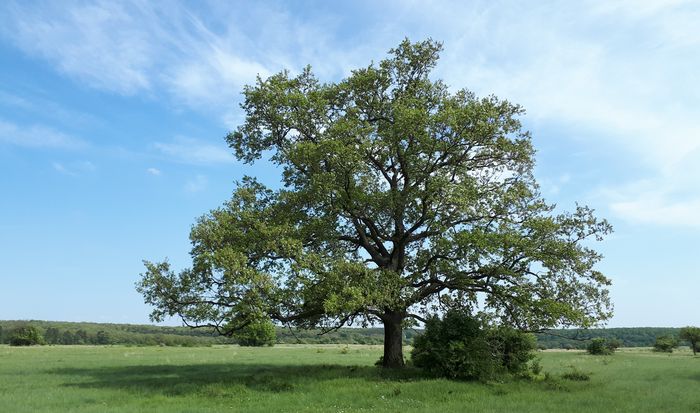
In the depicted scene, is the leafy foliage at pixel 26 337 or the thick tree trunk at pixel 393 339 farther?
the leafy foliage at pixel 26 337

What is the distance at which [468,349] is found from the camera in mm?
27922

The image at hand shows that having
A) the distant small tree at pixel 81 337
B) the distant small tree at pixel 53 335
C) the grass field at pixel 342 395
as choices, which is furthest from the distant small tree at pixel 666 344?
the distant small tree at pixel 53 335

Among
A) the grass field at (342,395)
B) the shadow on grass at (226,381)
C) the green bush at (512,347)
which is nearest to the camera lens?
the grass field at (342,395)

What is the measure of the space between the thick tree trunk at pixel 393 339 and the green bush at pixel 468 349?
1.32 metres

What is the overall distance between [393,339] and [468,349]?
517cm

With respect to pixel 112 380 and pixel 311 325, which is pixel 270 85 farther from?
pixel 112 380

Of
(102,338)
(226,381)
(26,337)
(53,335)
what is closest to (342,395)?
(226,381)

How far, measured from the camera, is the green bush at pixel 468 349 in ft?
91.4

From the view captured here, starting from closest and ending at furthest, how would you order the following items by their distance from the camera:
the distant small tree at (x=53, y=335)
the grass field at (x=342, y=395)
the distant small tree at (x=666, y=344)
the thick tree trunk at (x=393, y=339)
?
the grass field at (x=342, y=395) < the thick tree trunk at (x=393, y=339) < the distant small tree at (x=666, y=344) < the distant small tree at (x=53, y=335)

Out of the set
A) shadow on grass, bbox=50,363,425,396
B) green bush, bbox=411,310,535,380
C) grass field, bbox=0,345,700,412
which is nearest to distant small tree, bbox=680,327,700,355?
grass field, bbox=0,345,700,412

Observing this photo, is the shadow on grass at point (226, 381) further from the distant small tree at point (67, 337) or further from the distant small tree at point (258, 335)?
the distant small tree at point (67, 337)

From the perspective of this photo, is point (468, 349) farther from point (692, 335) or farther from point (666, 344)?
point (666, 344)

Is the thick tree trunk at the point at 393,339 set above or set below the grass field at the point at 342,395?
above

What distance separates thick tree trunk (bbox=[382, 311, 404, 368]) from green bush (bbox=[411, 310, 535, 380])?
1315 millimetres
